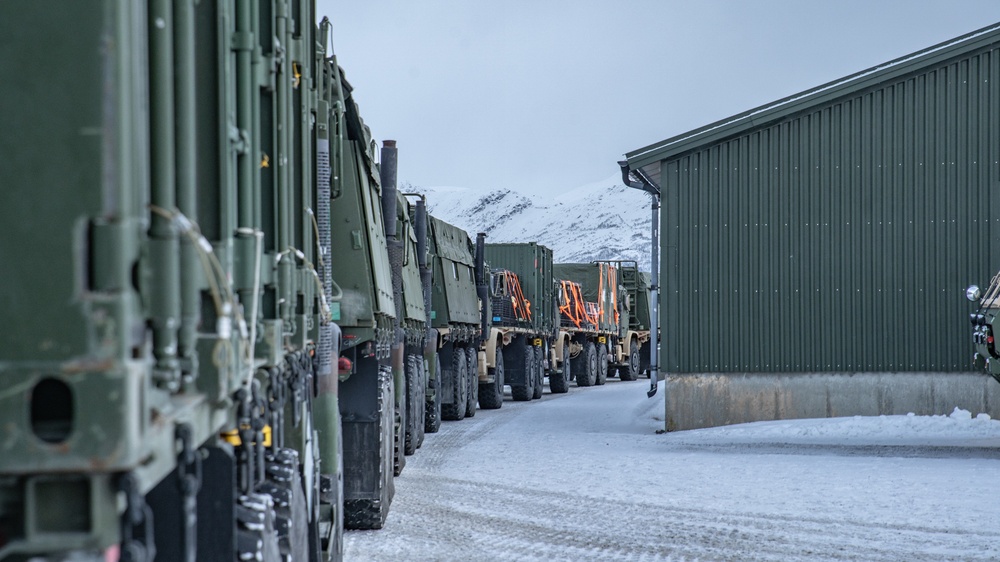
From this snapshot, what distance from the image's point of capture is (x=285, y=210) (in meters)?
4.43

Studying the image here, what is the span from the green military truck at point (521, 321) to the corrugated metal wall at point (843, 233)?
16.7ft

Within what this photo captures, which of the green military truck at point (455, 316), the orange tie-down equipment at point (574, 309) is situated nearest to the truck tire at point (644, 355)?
the orange tie-down equipment at point (574, 309)

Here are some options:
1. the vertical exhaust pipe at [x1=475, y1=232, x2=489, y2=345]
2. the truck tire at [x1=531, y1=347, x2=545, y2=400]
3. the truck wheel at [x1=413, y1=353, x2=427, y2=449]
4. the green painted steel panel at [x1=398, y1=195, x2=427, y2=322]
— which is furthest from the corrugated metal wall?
the truck tire at [x1=531, y1=347, x2=545, y2=400]

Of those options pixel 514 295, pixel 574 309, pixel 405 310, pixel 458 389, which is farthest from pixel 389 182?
pixel 574 309

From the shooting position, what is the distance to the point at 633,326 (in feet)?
126

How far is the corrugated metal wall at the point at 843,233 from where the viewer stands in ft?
57.6

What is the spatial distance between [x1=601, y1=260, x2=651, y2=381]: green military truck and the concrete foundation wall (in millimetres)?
17989

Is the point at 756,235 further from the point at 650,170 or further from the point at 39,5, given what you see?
the point at 39,5

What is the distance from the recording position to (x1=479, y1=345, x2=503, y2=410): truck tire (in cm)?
2271

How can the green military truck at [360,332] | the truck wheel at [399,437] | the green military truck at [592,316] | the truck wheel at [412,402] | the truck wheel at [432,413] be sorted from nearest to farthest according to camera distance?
1. the green military truck at [360,332]
2. the truck wheel at [399,437]
3. the truck wheel at [412,402]
4. the truck wheel at [432,413]
5. the green military truck at [592,316]

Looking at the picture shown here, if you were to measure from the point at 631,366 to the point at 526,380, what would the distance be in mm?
12378

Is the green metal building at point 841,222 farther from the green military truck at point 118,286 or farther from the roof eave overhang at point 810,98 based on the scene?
the green military truck at point 118,286

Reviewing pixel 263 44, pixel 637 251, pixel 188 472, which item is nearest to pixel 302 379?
pixel 263 44

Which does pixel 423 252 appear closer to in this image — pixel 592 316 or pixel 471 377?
pixel 471 377
